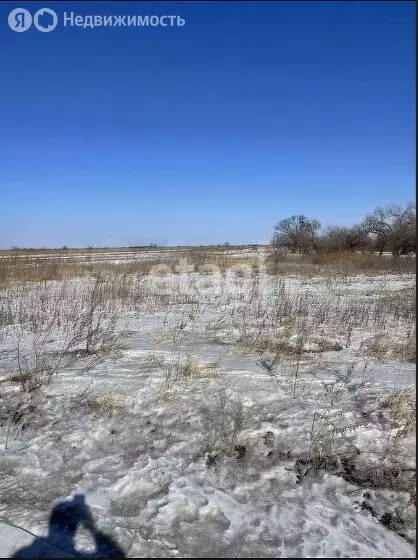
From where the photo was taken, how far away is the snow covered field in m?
2.41

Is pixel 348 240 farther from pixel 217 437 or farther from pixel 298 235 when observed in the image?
pixel 217 437

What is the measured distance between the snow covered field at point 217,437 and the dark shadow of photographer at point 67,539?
0.05 meters

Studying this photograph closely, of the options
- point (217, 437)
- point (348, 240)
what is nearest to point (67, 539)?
point (217, 437)

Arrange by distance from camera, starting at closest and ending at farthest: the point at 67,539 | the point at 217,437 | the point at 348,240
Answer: the point at 67,539 < the point at 217,437 < the point at 348,240

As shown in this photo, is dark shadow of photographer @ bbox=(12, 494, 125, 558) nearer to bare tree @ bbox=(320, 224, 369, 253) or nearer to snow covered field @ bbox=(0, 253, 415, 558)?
snow covered field @ bbox=(0, 253, 415, 558)

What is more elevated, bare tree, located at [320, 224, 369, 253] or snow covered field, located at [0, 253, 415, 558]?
bare tree, located at [320, 224, 369, 253]

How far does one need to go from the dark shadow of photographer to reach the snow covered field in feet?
0.17

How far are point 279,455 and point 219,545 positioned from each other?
1.01 metres

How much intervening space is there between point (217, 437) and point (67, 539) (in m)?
1.43

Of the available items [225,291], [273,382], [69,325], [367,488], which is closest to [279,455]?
[367,488]

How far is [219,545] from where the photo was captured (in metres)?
2.30

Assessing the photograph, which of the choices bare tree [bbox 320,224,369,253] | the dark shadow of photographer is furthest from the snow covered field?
bare tree [bbox 320,224,369,253]

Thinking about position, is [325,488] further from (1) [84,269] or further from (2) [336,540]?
(1) [84,269]

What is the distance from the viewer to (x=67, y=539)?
234cm
